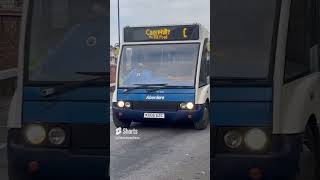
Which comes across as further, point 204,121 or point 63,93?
point 63,93

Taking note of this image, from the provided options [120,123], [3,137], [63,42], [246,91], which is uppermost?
[63,42]

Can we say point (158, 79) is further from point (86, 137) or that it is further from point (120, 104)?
point (86, 137)

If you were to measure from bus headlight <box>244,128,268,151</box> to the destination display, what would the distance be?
808mm

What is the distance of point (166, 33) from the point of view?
3.90 m

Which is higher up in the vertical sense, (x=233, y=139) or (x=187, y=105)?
(x=187, y=105)

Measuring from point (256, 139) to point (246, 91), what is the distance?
0.36 metres

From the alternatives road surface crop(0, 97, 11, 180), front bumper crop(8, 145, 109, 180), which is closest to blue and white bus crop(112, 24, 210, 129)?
front bumper crop(8, 145, 109, 180)

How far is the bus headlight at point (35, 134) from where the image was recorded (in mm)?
4258

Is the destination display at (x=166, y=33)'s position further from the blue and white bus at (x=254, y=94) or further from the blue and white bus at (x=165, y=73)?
the blue and white bus at (x=254, y=94)

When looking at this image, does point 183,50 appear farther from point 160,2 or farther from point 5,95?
point 5,95

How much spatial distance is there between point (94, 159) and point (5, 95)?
16.8 meters

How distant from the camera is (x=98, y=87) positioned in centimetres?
420

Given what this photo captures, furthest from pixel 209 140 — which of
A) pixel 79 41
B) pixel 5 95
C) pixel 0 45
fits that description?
pixel 5 95

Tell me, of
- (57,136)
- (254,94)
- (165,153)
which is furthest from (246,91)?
(57,136)
